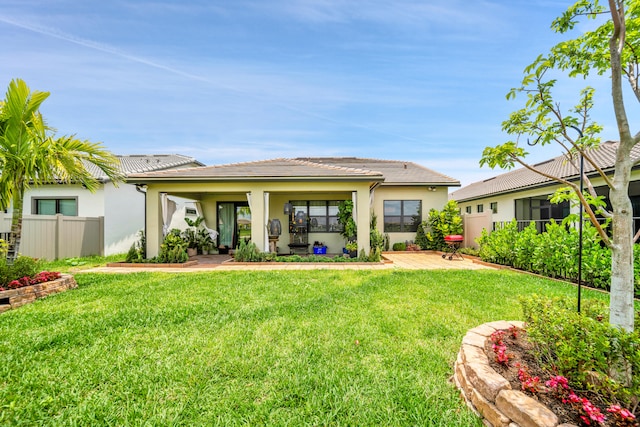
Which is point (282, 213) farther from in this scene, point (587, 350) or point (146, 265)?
point (587, 350)

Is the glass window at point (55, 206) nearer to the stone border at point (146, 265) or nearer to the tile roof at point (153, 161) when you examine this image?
the tile roof at point (153, 161)

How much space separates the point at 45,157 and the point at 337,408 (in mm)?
7642

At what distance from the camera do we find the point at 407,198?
14641 mm

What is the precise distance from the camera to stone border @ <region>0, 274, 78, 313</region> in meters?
5.26

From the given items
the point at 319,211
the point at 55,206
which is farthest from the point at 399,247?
the point at 55,206

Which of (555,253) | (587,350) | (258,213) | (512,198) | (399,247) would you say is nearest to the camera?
(587,350)

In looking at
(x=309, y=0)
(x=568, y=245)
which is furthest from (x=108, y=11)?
(x=568, y=245)

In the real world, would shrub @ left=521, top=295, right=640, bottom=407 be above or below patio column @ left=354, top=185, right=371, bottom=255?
below

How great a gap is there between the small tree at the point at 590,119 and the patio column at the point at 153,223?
10.7 m

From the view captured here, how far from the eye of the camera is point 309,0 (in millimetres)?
7547

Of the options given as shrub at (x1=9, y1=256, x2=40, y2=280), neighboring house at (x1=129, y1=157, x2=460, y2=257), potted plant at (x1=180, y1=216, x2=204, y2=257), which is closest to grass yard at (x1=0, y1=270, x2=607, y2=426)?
shrub at (x1=9, y1=256, x2=40, y2=280)

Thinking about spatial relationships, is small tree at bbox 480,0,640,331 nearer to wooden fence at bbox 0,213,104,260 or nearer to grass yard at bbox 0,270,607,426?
grass yard at bbox 0,270,607,426

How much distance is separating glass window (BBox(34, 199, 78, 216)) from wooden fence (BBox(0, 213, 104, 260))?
1468mm

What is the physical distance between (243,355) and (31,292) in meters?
5.67
